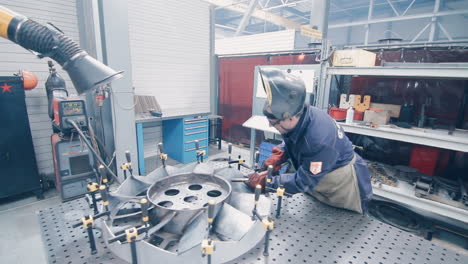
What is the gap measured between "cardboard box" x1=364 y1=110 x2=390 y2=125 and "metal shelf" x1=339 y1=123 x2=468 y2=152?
0.09 metres

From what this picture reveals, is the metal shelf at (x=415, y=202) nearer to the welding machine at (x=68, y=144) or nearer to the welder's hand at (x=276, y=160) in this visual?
the welder's hand at (x=276, y=160)

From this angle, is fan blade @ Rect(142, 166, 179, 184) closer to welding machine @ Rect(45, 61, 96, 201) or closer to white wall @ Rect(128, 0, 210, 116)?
welding machine @ Rect(45, 61, 96, 201)

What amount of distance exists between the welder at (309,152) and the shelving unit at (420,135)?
822 mm

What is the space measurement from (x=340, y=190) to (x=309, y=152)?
29 cm

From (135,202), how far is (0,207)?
2.48 meters

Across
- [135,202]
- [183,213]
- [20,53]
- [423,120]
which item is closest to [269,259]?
[183,213]

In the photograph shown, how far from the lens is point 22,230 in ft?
6.53

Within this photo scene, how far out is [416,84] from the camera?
224 centimetres

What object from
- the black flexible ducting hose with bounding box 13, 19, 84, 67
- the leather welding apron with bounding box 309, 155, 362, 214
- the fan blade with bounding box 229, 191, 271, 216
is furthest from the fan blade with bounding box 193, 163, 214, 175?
the black flexible ducting hose with bounding box 13, 19, 84, 67

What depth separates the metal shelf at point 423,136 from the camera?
1.55m

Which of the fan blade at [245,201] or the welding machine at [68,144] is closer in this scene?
the fan blade at [245,201]

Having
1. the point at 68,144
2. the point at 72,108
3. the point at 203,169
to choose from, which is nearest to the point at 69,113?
the point at 72,108

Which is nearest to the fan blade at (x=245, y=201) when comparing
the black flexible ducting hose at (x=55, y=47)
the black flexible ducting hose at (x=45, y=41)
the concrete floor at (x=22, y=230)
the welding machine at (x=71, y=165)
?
the black flexible ducting hose at (x=55, y=47)

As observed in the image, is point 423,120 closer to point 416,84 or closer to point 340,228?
point 416,84
